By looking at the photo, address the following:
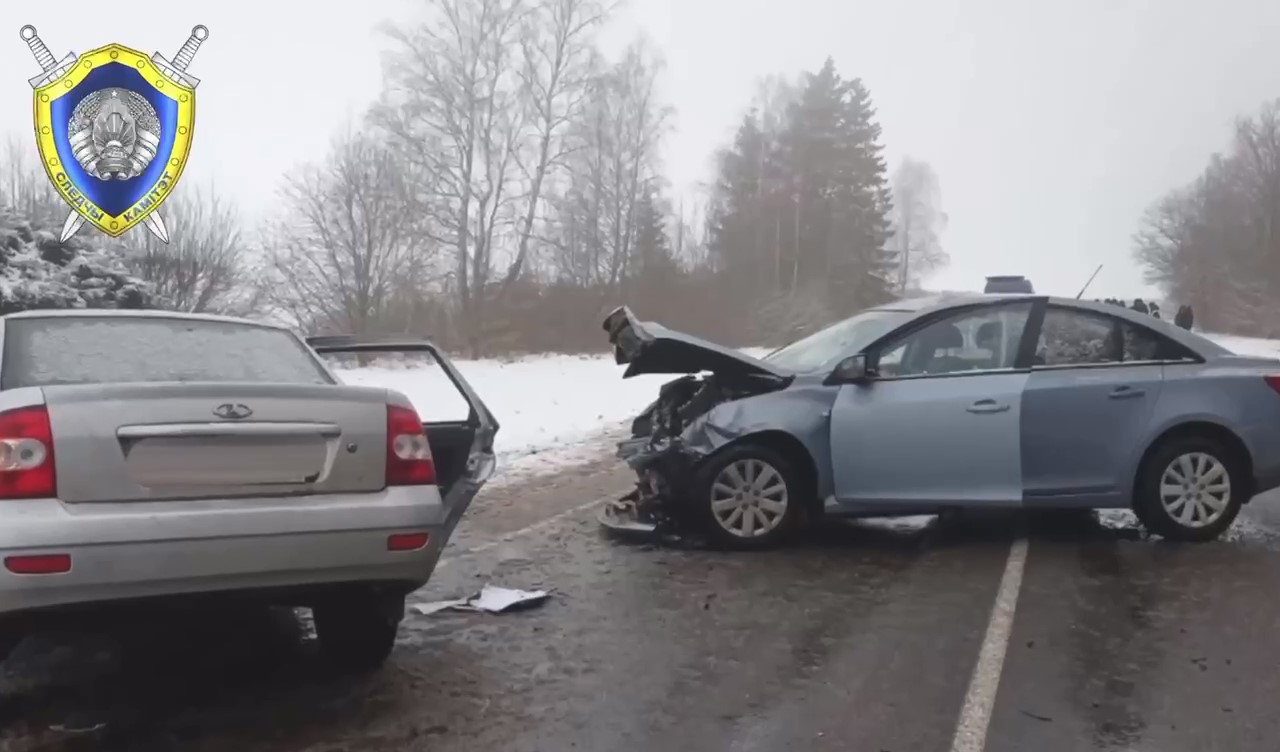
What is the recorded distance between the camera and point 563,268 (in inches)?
1537

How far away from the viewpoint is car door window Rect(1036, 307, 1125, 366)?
6457mm

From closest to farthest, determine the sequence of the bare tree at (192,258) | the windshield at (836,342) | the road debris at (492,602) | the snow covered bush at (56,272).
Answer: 1. the road debris at (492,602)
2. the windshield at (836,342)
3. the snow covered bush at (56,272)
4. the bare tree at (192,258)

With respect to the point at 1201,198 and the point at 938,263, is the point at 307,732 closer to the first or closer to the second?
the point at 1201,198

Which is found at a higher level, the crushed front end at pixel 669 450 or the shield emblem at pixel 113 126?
the shield emblem at pixel 113 126

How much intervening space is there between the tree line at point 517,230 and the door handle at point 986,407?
1454 centimetres

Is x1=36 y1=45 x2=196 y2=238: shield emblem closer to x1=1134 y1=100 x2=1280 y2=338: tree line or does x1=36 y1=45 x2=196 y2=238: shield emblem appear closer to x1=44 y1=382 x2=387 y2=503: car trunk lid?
x1=44 y1=382 x2=387 y2=503: car trunk lid

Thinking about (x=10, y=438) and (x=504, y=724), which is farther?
(x=504, y=724)

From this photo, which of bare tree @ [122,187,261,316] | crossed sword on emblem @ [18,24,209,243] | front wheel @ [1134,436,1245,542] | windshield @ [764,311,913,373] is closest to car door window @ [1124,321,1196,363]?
front wheel @ [1134,436,1245,542]

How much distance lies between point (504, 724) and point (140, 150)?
Result: 439 inches

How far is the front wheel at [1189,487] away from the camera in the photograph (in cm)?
641

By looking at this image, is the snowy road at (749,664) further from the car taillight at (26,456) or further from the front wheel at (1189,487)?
the car taillight at (26,456)

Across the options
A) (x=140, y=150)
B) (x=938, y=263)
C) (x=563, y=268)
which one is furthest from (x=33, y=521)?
(x=938, y=263)

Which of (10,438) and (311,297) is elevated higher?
(311,297)

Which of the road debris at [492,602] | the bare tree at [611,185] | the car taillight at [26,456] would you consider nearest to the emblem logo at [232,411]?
the car taillight at [26,456]
